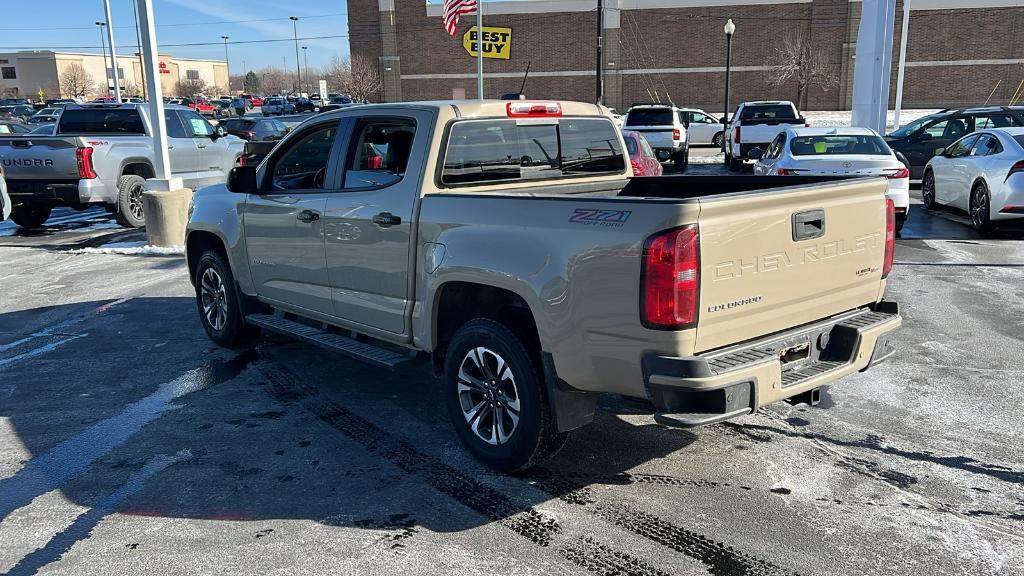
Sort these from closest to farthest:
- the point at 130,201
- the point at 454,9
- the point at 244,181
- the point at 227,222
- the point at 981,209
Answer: the point at 244,181, the point at 227,222, the point at 981,209, the point at 130,201, the point at 454,9

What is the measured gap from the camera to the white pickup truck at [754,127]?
22.5 meters

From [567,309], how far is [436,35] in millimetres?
56509

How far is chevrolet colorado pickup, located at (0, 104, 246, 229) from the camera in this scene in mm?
12891

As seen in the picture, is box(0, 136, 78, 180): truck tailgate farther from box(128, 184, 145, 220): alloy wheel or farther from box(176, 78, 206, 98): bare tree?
box(176, 78, 206, 98): bare tree

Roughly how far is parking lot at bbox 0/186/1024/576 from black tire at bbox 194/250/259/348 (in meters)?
0.17

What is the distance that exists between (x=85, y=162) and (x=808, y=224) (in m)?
12.3

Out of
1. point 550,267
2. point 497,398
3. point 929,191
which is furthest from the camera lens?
point 929,191

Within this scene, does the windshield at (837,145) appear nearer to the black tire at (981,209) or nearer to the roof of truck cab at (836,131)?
the roof of truck cab at (836,131)

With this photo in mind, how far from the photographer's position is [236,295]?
6.72m

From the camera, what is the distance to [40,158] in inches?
505

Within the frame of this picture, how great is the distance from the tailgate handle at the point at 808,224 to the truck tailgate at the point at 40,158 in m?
12.3

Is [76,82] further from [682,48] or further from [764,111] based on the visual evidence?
[764,111]

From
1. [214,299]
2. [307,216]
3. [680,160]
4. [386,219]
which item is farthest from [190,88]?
[386,219]

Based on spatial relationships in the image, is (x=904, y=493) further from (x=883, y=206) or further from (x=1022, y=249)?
(x=1022, y=249)
